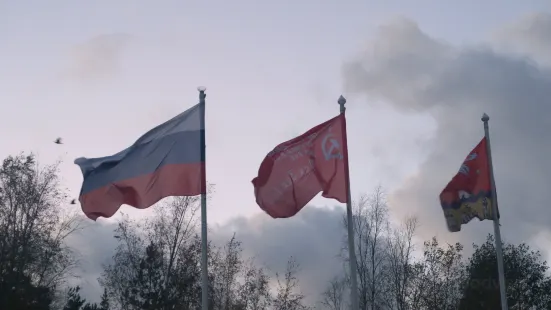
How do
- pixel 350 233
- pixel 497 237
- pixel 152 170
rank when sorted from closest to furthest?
pixel 350 233 → pixel 152 170 → pixel 497 237

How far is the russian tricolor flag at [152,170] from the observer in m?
20.3

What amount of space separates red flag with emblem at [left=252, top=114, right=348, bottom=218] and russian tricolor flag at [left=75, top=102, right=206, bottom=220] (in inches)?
69.8

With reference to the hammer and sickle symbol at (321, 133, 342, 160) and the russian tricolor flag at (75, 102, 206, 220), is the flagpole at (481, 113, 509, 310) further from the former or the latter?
the russian tricolor flag at (75, 102, 206, 220)

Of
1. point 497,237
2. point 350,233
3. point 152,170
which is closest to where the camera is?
point 350,233

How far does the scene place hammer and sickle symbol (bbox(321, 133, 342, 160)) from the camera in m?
19.8

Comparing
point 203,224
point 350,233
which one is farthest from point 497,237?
point 203,224

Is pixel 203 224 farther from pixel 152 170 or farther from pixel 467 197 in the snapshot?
pixel 467 197

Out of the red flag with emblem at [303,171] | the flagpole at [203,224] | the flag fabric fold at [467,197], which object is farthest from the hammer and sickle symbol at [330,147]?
the flag fabric fold at [467,197]

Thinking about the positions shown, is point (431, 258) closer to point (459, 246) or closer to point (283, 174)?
point (459, 246)

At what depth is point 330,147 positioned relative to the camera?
1984 centimetres

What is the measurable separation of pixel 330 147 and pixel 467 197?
19.3ft

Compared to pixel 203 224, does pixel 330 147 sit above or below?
above

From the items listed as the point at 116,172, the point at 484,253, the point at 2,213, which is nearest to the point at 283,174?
the point at 116,172

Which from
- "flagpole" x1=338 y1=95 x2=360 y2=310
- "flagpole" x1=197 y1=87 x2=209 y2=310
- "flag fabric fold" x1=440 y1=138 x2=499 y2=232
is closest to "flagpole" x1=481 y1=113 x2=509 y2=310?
"flag fabric fold" x1=440 y1=138 x2=499 y2=232
